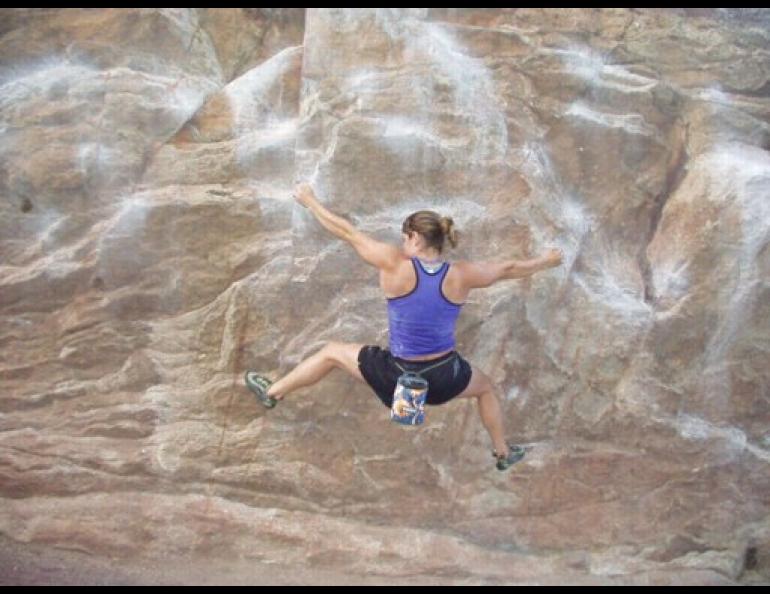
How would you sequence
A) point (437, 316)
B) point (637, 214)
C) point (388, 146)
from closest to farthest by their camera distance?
point (437, 316)
point (388, 146)
point (637, 214)

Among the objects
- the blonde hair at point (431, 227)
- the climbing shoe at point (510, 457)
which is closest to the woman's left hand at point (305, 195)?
the blonde hair at point (431, 227)

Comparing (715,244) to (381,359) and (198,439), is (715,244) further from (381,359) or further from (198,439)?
(198,439)

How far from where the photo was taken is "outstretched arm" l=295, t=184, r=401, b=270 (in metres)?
3.42

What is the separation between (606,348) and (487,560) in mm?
1250

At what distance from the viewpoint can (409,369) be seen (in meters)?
3.50

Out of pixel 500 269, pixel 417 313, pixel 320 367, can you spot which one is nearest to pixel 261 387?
pixel 320 367

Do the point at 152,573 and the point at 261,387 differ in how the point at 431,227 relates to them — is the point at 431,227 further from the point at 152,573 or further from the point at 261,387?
the point at 152,573

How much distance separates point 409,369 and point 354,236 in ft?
2.12

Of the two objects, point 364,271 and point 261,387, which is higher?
point 364,271

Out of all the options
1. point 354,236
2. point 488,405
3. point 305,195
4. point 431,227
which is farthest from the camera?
point 488,405

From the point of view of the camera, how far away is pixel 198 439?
3924mm

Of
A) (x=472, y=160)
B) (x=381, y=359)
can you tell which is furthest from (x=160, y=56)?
(x=381, y=359)

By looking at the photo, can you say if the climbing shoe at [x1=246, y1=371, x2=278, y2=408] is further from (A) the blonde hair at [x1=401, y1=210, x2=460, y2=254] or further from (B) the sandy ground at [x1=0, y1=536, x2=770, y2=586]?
(A) the blonde hair at [x1=401, y1=210, x2=460, y2=254]

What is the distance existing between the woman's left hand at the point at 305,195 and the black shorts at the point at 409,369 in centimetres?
72
